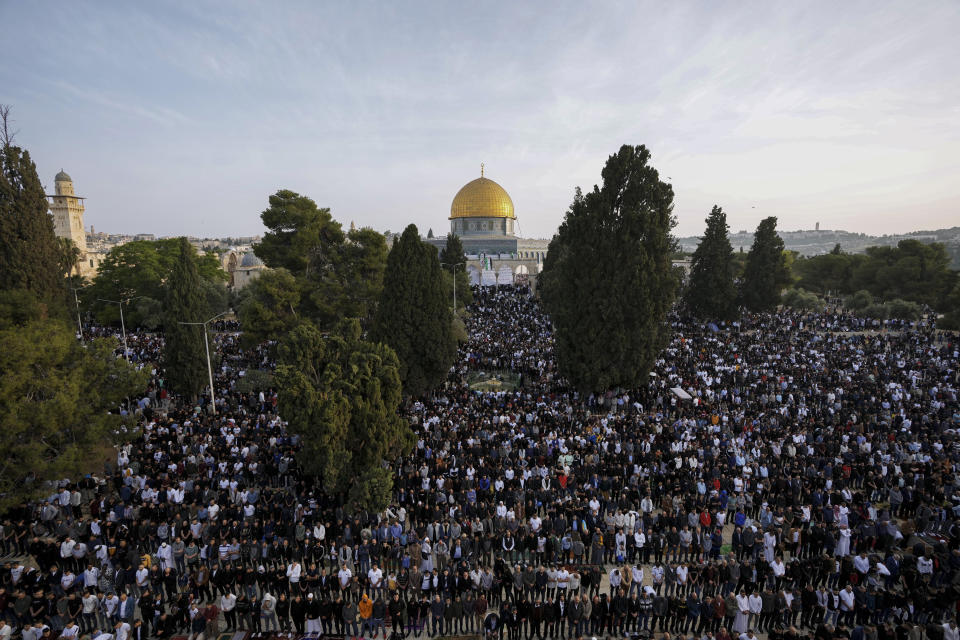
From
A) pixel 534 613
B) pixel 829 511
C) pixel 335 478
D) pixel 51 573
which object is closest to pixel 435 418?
pixel 335 478

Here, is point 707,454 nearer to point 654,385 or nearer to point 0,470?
point 654,385

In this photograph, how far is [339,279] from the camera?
78.8 feet

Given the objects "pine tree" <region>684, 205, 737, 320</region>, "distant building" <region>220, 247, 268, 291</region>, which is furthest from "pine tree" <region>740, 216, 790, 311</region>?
"distant building" <region>220, 247, 268, 291</region>

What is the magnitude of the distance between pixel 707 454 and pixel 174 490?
45.9 feet

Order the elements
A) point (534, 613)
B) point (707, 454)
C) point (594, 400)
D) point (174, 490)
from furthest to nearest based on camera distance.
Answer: point (594, 400)
point (707, 454)
point (174, 490)
point (534, 613)

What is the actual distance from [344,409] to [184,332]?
11.4m

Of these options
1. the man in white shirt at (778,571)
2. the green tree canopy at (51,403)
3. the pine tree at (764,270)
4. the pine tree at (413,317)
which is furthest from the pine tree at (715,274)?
the green tree canopy at (51,403)

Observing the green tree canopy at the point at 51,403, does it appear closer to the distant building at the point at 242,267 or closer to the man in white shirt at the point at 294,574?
the man in white shirt at the point at 294,574

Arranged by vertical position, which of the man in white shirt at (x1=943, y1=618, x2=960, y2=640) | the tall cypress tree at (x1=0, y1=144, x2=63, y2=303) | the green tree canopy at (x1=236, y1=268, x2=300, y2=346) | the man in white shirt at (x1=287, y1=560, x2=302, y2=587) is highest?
the tall cypress tree at (x1=0, y1=144, x2=63, y2=303)

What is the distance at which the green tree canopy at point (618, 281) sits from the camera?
19672 millimetres

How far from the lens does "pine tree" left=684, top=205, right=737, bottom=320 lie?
32750 mm

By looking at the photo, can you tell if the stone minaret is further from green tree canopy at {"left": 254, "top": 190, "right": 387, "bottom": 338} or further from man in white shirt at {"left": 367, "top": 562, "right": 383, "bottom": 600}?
man in white shirt at {"left": 367, "top": 562, "right": 383, "bottom": 600}

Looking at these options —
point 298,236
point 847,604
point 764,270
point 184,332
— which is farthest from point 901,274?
point 184,332

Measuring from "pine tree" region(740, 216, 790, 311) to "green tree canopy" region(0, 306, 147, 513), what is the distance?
3614 cm
